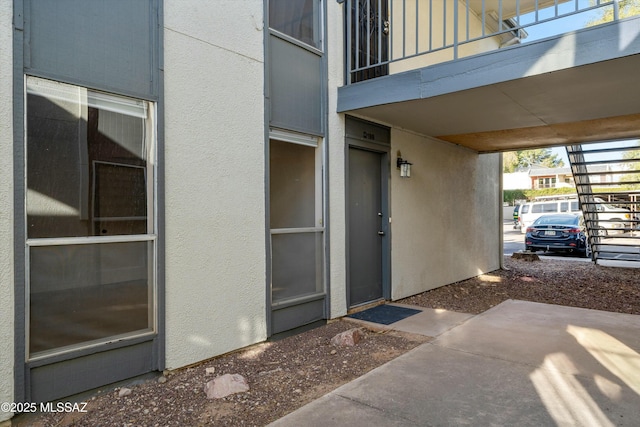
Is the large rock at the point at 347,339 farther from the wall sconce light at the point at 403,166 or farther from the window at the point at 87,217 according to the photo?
the wall sconce light at the point at 403,166

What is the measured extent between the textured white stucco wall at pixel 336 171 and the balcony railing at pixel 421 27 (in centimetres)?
18

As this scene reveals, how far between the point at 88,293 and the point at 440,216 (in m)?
5.79

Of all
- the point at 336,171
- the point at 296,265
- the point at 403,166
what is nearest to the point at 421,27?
the point at 403,166

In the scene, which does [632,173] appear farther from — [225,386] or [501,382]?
[225,386]

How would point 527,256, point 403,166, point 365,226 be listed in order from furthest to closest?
1. point 527,256
2. point 403,166
3. point 365,226

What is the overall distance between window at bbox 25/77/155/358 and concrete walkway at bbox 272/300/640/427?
1.58m

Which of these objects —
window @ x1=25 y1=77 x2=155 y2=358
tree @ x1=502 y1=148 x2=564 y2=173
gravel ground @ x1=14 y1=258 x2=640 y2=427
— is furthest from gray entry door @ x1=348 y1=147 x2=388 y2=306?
tree @ x1=502 y1=148 x2=564 y2=173

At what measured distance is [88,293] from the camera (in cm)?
298

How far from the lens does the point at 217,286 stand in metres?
3.75

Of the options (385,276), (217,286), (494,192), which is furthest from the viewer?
(494,192)

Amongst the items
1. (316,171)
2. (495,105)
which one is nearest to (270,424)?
(316,171)

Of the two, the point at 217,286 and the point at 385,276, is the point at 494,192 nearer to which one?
the point at 385,276

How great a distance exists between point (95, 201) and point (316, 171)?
2582 mm

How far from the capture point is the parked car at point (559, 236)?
12137 millimetres
